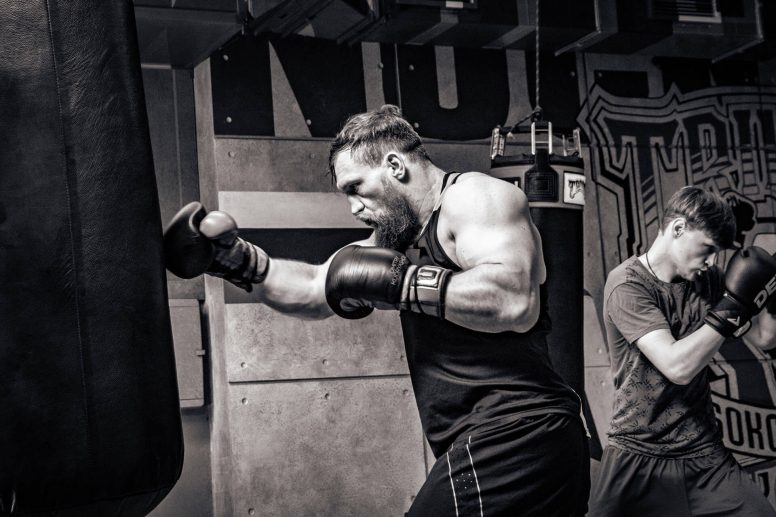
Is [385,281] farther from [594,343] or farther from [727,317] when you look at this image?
[594,343]

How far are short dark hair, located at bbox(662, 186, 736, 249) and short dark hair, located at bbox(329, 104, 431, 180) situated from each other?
1.11 m

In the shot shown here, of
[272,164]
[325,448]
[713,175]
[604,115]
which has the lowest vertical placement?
[325,448]

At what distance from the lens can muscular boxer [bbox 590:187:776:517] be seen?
121 inches

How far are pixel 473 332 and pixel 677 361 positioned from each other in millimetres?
997

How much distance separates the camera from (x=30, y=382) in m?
1.69

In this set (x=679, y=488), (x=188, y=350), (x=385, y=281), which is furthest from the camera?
(x=188, y=350)

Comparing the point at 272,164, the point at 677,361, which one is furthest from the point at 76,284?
the point at 272,164

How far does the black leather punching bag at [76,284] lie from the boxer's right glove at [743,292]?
1.96m

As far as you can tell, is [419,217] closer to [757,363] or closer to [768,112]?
[757,363]

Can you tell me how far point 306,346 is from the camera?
455 cm

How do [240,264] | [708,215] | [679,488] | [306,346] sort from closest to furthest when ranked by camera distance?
1. [240,264]
2. [679,488]
3. [708,215]
4. [306,346]

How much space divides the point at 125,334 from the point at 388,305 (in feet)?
2.56

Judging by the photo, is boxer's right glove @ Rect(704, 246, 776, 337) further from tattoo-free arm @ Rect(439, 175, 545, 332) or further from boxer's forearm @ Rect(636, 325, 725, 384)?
tattoo-free arm @ Rect(439, 175, 545, 332)

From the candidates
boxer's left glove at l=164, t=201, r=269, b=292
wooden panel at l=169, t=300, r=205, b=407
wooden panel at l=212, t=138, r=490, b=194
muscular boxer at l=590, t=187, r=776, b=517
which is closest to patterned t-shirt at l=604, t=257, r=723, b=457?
muscular boxer at l=590, t=187, r=776, b=517
